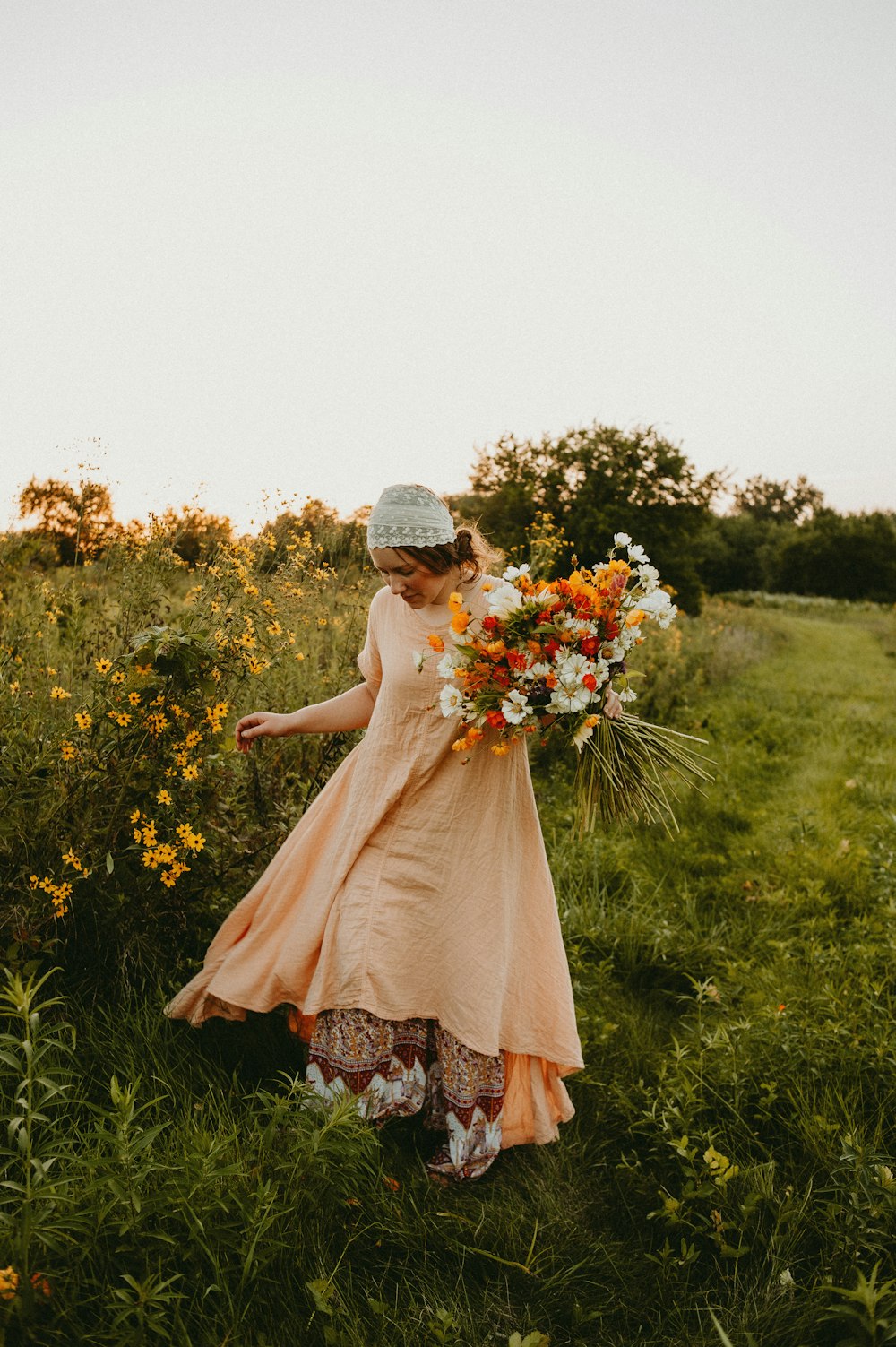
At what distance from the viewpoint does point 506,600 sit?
6.60ft

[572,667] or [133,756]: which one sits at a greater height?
[572,667]

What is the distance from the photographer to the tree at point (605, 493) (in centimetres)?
1554

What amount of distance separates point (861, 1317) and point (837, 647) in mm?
18197

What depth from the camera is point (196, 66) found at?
4.38 meters

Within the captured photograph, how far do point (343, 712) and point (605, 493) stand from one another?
1463 centimetres

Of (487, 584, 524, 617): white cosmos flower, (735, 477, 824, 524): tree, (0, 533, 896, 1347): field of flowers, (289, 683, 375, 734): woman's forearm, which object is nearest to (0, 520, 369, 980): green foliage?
(0, 533, 896, 1347): field of flowers

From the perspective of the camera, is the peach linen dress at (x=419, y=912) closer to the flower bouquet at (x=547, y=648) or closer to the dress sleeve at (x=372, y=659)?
the dress sleeve at (x=372, y=659)

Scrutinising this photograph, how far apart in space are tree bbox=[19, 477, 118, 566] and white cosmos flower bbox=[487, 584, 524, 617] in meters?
1.68

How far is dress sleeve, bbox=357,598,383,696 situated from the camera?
257 centimetres

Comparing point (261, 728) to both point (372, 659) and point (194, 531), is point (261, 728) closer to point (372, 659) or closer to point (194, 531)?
point (372, 659)

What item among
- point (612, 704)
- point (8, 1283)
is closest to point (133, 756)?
point (8, 1283)

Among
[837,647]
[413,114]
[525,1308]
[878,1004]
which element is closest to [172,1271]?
[525,1308]

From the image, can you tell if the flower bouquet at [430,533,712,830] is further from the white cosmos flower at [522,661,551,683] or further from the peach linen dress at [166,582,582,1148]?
the peach linen dress at [166,582,582,1148]

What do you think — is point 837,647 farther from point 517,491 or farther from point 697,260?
point 697,260
